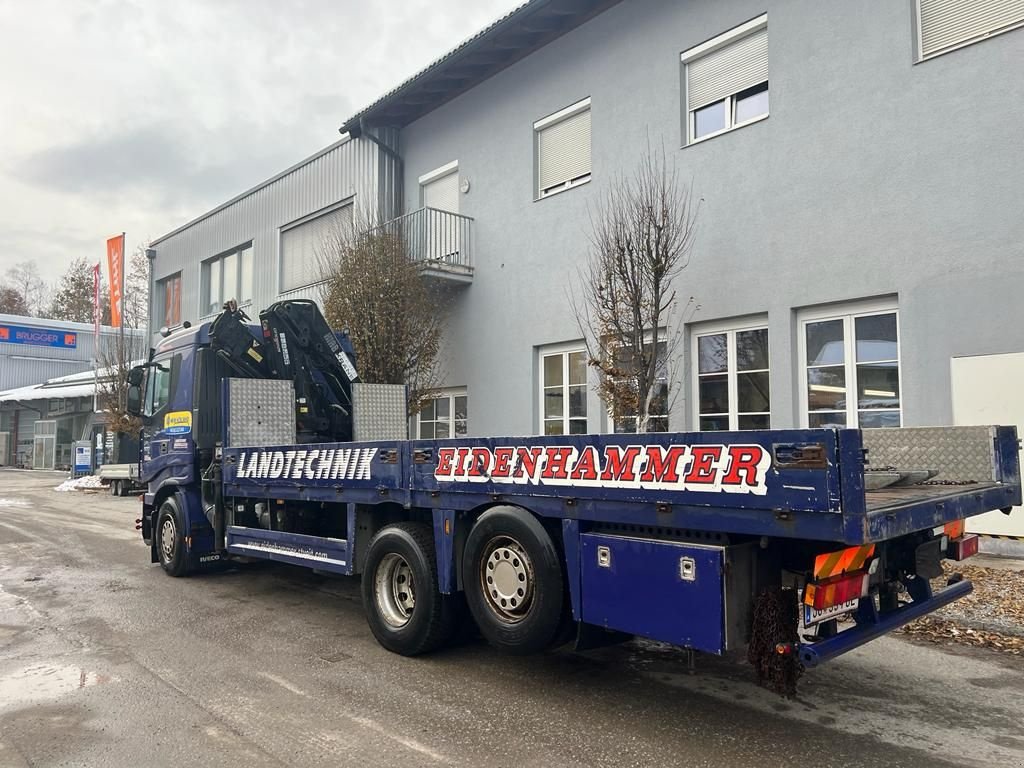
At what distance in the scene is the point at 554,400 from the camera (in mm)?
13219

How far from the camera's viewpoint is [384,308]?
44.0 ft

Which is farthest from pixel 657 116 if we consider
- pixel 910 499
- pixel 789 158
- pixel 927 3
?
pixel 910 499

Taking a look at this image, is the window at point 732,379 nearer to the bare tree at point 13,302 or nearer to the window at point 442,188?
the window at point 442,188

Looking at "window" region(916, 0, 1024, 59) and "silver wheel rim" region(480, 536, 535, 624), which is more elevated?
"window" region(916, 0, 1024, 59)

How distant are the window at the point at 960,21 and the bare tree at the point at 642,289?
3.39 metres

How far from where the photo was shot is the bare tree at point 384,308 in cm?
1342

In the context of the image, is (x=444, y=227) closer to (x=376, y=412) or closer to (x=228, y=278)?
(x=376, y=412)

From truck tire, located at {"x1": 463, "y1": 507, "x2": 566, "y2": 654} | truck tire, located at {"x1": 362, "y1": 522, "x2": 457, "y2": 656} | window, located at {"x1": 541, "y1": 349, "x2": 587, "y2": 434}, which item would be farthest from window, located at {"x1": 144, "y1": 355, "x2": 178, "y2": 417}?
window, located at {"x1": 541, "y1": 349, "x2": 587, "y2": 434}

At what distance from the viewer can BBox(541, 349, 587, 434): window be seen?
1268 cm

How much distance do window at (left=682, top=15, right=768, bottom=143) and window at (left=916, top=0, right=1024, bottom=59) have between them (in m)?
2.03

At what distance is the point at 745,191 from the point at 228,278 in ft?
56.8

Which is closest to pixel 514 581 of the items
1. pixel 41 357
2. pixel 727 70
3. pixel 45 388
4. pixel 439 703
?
pixel 439 703

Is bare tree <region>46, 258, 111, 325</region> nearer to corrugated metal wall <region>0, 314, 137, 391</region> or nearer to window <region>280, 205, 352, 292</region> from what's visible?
corrugated metal wall <region>0, 314, 137, 391</region>

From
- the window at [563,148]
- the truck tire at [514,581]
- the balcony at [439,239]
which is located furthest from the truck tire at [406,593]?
the balcony at [439,239]
